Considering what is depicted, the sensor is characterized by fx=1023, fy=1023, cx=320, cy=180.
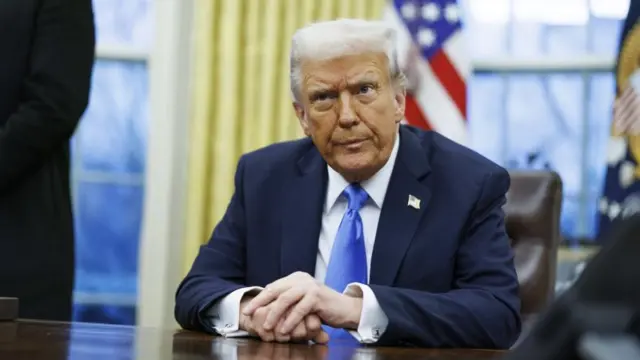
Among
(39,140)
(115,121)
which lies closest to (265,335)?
(39,140)

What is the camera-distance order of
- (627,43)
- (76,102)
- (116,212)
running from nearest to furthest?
(76,102) → (627,43) → (116,212)

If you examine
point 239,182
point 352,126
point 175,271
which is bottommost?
point 175,271

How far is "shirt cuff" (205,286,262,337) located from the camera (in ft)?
6.59

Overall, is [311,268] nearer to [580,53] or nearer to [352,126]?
[352,126]

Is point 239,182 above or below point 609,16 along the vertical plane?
below

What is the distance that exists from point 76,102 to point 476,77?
2.51 metres

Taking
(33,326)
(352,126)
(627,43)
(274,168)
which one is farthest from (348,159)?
(627,43)

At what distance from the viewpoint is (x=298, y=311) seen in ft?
6.14

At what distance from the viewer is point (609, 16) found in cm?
461

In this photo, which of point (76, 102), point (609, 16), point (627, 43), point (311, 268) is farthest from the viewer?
point (609, 16)

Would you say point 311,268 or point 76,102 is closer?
point 311,268

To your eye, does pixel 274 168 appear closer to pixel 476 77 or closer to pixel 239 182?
pixel 239 182

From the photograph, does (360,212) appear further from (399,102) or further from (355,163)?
(399,102)

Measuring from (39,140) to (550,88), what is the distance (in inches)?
109
